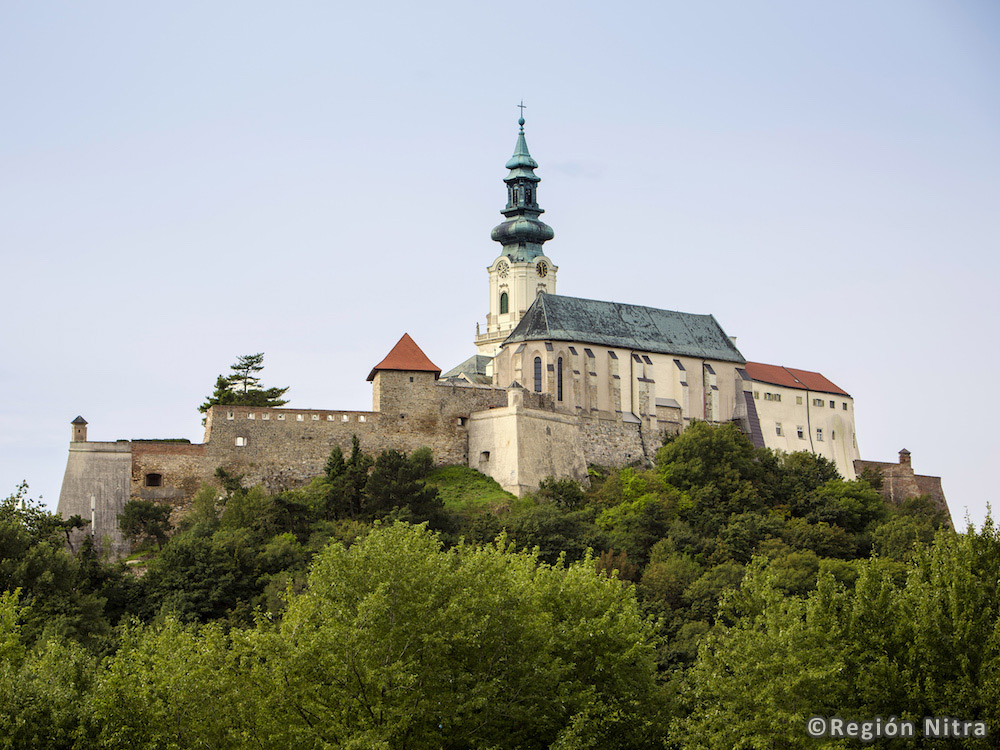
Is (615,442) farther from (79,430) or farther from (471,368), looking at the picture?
(79,430)

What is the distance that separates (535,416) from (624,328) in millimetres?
11408

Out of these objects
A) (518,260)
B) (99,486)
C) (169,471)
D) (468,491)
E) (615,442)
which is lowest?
(99,486)

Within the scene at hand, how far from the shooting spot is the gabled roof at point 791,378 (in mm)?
85438

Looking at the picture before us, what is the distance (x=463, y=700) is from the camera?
35281mm

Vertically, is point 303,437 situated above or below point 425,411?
below

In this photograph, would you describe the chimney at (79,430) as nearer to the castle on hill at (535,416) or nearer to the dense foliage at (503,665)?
the castle on hill at (535,416)

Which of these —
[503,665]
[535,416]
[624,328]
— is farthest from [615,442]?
[503,665]

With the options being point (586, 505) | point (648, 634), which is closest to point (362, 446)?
point (586, 505)

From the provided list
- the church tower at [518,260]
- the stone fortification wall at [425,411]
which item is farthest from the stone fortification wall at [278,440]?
the church tower at [518,260]

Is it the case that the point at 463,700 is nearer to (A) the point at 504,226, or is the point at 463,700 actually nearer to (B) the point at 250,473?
(B) the point at 250,473

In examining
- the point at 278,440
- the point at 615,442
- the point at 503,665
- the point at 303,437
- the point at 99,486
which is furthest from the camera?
the point at 615,442

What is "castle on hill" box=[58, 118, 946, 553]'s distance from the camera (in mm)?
66750

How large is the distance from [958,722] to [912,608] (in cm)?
300

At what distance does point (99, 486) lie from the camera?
65.9m
